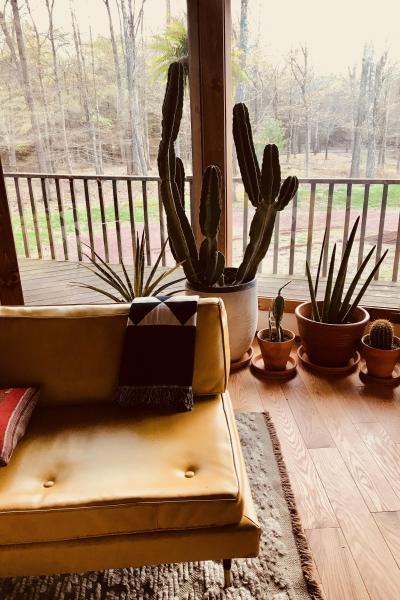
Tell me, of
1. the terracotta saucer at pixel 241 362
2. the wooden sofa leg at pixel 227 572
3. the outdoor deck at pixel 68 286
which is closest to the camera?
the wooden sofa leg at pixel 227 572

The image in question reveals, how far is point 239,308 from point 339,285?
563 millimetres

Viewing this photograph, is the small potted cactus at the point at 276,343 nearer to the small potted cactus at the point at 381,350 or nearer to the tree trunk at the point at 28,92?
the small potted cactus at the point at 381,350

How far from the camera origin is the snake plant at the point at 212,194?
229 cm

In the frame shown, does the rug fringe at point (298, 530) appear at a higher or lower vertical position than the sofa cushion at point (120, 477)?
lower

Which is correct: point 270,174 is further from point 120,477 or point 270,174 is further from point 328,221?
point 120,477

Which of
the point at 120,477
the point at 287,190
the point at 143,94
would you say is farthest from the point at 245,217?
the point at 120,477

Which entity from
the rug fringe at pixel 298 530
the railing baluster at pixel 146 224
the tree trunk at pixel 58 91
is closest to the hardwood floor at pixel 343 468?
the rug fringe at pixel 298 530

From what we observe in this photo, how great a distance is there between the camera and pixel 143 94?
2.62 m

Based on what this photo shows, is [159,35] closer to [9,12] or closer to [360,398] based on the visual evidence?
[9,12]

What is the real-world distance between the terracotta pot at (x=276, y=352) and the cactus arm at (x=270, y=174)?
0.77 meters

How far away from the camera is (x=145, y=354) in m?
1.57

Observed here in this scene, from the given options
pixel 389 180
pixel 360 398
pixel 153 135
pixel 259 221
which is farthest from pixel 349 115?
pixel 360 398

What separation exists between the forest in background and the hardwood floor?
4.42ft

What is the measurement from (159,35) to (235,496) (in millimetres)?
2419
